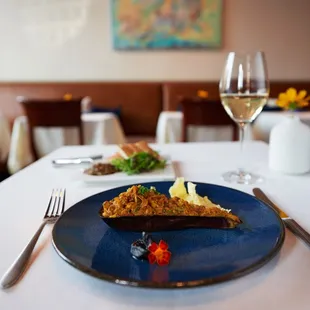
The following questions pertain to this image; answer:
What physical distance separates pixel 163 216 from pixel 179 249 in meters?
0.06

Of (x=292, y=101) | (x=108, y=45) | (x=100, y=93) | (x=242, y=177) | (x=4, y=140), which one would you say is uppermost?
(x=108, y=45)

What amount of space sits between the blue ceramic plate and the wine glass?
1.08 feet

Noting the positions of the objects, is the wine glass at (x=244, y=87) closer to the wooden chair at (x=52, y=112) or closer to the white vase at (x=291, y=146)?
the white vase at (x=291, y=146)

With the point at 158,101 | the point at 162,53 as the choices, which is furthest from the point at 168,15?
the point at 158,101

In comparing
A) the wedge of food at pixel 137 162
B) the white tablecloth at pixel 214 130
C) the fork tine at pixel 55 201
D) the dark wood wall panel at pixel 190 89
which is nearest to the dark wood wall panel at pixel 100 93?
the dark wood wall panel at pixel 190 89

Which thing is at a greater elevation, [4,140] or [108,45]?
[108,45]

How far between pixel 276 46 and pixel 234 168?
357 cm

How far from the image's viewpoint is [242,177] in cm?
83

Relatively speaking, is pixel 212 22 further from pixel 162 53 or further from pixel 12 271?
pixel 12 271

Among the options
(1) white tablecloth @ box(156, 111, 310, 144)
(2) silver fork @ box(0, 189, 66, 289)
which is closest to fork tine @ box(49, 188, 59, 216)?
(2) silver fork @ box(0, 189, 66, 289)

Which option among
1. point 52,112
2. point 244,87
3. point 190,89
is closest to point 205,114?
point 52,112

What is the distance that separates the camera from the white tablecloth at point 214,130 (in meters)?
2.45

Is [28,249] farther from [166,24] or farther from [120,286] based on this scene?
[166,24]

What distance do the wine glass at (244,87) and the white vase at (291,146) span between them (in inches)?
2.6
